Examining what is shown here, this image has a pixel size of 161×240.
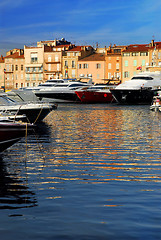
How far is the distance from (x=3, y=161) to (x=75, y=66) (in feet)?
356

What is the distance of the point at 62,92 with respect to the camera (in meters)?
71.9

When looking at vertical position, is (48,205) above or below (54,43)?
below

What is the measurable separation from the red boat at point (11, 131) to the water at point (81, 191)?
717 millimetres

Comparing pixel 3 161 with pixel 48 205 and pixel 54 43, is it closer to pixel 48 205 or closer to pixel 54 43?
pixel 48 205

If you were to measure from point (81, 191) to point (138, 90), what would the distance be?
52.6m

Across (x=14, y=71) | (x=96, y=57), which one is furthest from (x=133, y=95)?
(x=14, y=71)

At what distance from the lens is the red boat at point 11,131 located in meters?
15.4

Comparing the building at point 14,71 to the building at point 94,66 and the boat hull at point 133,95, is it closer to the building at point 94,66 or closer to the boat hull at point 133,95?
the building at point 94,66

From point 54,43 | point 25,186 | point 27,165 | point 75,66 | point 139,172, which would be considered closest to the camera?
point 25,186

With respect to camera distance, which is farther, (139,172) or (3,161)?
(3,161)

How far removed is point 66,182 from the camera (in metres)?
12.6

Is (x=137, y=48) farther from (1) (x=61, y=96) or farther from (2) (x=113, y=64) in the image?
(1) (x=61, y=96)

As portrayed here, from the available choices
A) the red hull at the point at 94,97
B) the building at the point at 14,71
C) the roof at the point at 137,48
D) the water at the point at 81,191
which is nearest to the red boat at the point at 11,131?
the water at the point at 81,191

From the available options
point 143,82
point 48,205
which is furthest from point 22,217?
point 143,82
